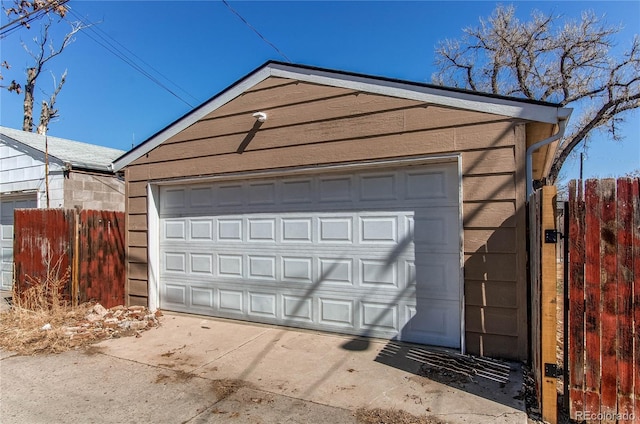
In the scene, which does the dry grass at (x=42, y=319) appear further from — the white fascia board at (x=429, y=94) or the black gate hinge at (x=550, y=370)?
the black gate hinge at (x=550, y=370)

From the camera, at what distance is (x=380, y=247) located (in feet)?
15.3

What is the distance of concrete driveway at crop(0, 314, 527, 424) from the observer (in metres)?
2.96

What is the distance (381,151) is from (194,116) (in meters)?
3.14

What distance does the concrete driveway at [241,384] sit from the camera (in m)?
2.96

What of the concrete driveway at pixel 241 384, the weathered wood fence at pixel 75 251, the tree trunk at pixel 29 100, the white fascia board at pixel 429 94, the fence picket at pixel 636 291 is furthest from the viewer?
the tree trunk at pixel 29 100

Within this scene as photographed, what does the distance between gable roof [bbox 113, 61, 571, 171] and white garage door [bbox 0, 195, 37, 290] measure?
408cm

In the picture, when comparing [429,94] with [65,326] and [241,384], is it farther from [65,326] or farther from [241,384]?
[65,326]

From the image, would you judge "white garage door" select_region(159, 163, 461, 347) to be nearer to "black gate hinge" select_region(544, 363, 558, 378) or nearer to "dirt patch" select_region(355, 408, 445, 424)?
"black gate hinge" select_region(544, 363, 558, 378)

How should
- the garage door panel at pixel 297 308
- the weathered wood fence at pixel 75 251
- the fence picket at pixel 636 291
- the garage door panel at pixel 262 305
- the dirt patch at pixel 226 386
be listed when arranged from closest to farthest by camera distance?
1. the fence picket at pixel 636 291
2. the dirt patch at pixel 226 386
3. the garage door panel at pixel 297 308
4. the garage door panel at pixel 262 305
5. the weathered wood fence at pixel 75 251

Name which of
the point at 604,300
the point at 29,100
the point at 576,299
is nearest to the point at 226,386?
the point at 576,299

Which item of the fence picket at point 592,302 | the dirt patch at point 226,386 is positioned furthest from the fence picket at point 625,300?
the dirt patch at point 226,386

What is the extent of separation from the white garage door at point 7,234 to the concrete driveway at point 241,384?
5382 mm

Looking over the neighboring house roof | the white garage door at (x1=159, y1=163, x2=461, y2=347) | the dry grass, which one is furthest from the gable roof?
the dry grass

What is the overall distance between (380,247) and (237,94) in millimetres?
3128
